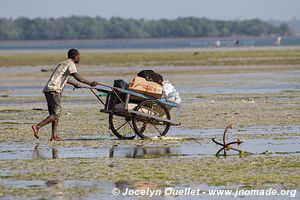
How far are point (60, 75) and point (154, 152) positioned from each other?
2972mm

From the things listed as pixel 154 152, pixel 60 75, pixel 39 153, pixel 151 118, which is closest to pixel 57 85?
pixel 60 75

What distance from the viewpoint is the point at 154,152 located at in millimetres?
17125

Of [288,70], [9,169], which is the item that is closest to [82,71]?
[288,70]

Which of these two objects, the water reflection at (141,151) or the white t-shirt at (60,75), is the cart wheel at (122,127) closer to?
the white t-shirt at (60,75)

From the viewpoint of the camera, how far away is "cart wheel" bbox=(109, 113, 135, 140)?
1942 centimetres

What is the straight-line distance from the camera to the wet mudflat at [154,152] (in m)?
13.7

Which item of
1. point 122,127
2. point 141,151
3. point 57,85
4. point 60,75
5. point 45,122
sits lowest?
point 122,127

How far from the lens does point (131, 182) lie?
13.9 metres

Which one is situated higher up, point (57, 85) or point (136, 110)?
point (57, 85)

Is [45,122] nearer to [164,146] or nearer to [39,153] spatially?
[39,153]

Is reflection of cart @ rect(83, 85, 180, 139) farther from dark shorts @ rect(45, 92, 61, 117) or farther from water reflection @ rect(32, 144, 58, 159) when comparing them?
water reflection @ rect(32, 144, 58, 159)

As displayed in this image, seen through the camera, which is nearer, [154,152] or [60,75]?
[154,152]

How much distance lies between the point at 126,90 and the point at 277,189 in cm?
651

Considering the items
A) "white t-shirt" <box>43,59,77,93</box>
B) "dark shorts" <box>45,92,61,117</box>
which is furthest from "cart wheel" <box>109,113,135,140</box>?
"white t-shirt" <box>43,59,77,93</box>
